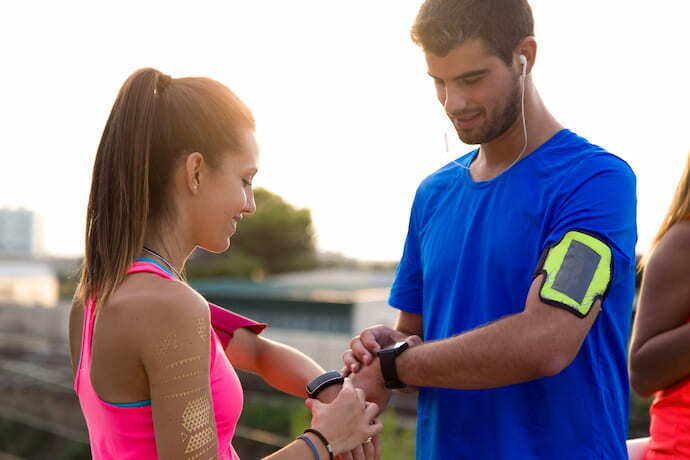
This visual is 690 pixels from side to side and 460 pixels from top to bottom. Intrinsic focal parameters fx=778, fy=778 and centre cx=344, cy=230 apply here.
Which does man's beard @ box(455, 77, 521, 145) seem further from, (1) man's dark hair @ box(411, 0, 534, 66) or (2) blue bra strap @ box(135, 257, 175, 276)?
(2) blue bra strap @ box(135, 257, 175, 276)

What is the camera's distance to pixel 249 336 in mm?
2250

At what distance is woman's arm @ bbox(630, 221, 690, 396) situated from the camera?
7.21ft

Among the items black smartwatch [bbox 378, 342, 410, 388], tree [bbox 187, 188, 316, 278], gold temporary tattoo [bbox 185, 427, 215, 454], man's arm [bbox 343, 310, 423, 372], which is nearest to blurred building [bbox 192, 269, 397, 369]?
man's arm [bbox 343, 310, 423, 372]

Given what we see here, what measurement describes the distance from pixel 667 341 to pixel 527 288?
531 millimetres

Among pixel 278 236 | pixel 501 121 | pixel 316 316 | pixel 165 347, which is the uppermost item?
pixel 501 121

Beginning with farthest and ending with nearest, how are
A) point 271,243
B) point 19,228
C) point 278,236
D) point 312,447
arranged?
point 19,228, point 271,243, point 278,236, point 312,447

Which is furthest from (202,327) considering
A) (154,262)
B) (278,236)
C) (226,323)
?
(278,236)

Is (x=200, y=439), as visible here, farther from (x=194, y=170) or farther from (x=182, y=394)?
(x=194, y=170)

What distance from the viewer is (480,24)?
80.1 inches

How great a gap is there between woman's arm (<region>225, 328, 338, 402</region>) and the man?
145 millimetres

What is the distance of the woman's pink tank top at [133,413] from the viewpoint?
1617 millimetres

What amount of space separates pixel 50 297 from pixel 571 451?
4220 cm

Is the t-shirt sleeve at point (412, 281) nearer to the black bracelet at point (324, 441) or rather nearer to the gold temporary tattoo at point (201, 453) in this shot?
the black bracelet at point (324, 441)

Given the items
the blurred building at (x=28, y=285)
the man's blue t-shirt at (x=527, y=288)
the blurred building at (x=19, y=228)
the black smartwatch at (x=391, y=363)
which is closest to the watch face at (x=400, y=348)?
the black smartwatch at (x=391, y=363)
